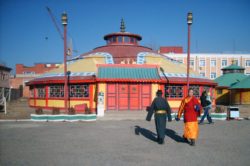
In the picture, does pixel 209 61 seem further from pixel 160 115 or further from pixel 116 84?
pixel 160 115

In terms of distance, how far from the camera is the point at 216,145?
27.5 feet

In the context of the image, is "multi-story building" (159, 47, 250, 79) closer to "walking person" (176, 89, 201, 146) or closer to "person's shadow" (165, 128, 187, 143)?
"person's shadow" (165, 128, 187, 143)

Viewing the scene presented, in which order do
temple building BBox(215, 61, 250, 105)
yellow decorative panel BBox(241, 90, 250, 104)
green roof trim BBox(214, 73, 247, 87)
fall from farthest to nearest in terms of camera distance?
1. green roof trim BBox(214, 73, 247, 87)
2. temple building BBox(215, 61, 250, 105)
3. yellow decorative panel BBox(241, 90, 250, 104)

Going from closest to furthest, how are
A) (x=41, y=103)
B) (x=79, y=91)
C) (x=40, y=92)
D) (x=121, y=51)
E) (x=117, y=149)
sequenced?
(x=117, y=149) < (x=79, y=91) < (x=41, y=103) < (x=40, y=92) < (x=121, y=51)

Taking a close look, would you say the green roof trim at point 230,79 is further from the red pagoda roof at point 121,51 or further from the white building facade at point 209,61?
the white building facade at point 209,61

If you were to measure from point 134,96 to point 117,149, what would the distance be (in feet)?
41.1

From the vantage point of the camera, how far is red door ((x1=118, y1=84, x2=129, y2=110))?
20.0m

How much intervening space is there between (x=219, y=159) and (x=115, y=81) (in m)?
13.6

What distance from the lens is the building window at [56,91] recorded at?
2120cm

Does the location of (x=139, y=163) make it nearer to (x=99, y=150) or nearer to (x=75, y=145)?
(x=99, y=150)

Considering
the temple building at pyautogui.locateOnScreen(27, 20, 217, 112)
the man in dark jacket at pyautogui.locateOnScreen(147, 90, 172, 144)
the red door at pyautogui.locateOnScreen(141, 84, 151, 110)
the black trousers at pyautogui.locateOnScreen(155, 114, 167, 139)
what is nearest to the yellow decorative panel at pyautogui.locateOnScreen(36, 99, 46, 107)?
the temple building at pyautogui.locateOnScreen(27, 20, 217, 112)

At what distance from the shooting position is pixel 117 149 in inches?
304

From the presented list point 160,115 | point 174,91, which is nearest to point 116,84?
point 174,91

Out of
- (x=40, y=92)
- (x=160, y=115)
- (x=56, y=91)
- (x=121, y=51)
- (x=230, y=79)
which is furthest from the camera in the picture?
(x=230, y=79)
